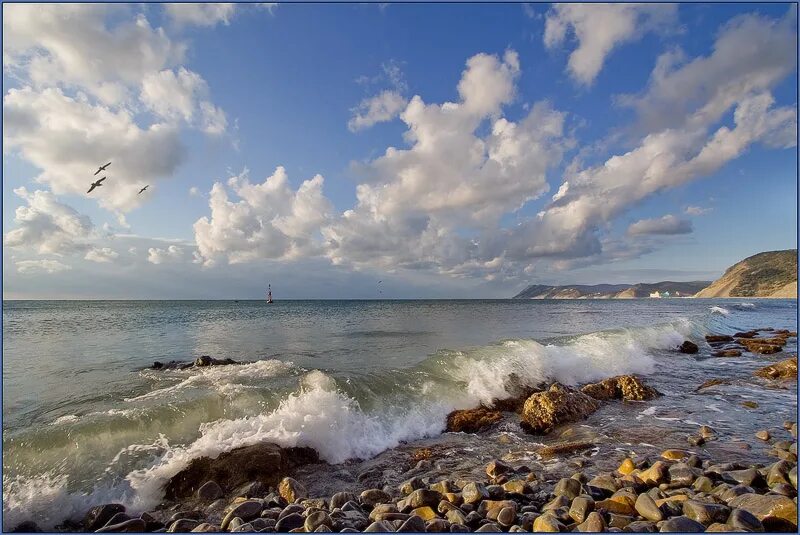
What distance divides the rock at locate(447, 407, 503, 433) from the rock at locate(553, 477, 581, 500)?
4165 millimetres

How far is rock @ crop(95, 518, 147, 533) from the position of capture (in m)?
5.82

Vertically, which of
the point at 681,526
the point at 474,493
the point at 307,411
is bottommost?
the point at 474,493

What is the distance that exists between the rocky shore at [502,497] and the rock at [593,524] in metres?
0.01

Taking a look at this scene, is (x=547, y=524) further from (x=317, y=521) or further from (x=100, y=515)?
(x=100, y=515)

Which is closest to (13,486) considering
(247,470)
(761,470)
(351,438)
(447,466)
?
(247,470)

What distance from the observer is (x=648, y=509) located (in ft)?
17.6

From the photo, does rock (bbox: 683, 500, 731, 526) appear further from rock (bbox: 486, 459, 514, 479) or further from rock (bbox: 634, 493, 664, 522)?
rock (bbox: 486, 459, 514, 479)

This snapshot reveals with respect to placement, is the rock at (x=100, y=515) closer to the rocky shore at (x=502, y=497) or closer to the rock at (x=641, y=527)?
the rocky shore at (x=502, y=497)

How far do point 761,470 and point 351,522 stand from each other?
23.1 feet

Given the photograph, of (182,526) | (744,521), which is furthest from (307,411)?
(744,521)

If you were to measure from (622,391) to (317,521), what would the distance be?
11.4 m

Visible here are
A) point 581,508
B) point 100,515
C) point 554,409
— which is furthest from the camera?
point 554,409

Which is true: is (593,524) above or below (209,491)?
above

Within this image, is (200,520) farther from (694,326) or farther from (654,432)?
(694,326)
